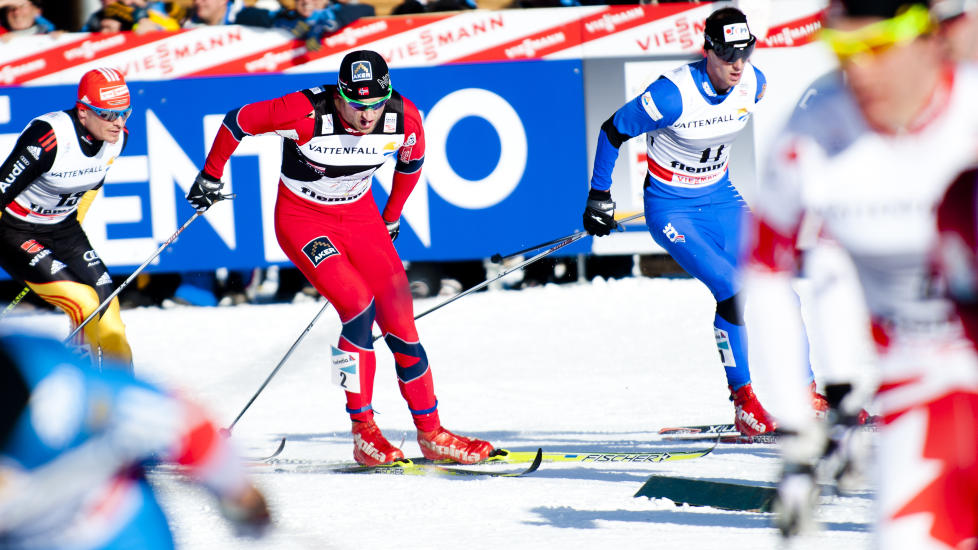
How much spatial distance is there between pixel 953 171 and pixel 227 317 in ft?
27.5

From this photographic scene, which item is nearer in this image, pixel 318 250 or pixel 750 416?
pixel 318 250

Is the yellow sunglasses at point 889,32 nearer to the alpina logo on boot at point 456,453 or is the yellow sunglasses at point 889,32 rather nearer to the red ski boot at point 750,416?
the alpina logo on boot at point 456,453

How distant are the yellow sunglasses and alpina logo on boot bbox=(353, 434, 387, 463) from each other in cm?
419

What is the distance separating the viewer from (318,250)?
647 centimetres

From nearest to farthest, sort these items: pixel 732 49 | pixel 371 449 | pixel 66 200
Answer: pixel 371 449
pixel 732 49
pixel 66 200

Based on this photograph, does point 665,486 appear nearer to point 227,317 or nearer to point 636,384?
point 636,384

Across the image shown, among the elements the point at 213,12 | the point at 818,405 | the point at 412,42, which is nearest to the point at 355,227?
the point at 818,405

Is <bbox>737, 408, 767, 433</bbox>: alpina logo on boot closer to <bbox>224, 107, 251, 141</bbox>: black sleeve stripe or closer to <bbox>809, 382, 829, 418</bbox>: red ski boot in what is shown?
<bbox>809, 382, 829, 418</bbox>: red ski boot

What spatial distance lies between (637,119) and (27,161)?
326 centimetres

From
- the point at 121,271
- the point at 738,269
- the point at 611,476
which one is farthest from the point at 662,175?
the point at 121,271

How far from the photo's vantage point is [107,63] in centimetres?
1080

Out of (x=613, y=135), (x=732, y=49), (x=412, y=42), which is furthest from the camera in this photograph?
(x=412, y=42)

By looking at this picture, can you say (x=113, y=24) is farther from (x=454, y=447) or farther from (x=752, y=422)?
(x=752, y=422)

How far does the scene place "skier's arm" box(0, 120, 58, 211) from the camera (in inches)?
271
